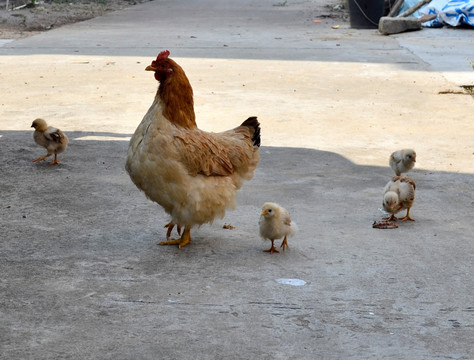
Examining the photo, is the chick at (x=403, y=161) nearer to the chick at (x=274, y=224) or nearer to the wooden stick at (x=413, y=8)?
the chick at (x=274, y=224)

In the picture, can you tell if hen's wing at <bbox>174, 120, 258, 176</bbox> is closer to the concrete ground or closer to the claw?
the claw

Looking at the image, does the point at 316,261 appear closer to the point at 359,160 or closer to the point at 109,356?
the point at 109,356

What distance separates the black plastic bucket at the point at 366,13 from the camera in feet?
64.8

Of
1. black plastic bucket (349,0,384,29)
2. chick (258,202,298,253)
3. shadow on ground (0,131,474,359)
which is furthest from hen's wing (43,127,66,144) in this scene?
black plastic bucket (349,0,384,29)

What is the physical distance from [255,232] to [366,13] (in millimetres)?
15296

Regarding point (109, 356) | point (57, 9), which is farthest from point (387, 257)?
point (57, 9)

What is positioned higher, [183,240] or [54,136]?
[54,136]

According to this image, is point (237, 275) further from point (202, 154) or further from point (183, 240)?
point (202, 154)

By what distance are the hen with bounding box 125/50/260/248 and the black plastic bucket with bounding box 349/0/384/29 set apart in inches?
606

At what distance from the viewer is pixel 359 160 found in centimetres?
776

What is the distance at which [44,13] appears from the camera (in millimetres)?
23359

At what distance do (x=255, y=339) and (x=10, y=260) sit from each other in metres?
1.92

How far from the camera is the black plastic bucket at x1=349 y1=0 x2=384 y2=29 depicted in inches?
778

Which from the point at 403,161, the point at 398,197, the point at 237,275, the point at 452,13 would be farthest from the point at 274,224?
the point at 452,13
